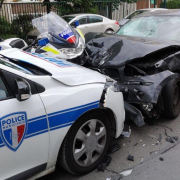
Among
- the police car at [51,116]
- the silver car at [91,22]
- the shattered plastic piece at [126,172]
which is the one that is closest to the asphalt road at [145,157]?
the shattered plastic piece at [126,172]

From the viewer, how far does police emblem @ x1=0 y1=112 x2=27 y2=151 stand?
7.71 ft

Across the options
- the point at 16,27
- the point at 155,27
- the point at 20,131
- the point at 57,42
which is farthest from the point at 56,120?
the point at 16,27

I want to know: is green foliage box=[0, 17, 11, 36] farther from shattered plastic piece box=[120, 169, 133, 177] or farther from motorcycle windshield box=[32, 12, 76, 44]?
shattered plastic piece box=[120, 169, 133, 177]

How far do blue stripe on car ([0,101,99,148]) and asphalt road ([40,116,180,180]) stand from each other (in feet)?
2.72

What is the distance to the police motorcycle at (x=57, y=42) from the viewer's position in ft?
14.8

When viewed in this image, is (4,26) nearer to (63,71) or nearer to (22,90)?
(63,71)

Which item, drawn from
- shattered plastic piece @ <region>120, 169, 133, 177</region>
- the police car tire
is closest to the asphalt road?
shattered plastic piece @ <region>120, 169, 133, 177</region>

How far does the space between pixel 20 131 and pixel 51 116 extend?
0.34 meters

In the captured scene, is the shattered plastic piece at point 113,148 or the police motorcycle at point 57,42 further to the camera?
the police motorcycle at point 57,42

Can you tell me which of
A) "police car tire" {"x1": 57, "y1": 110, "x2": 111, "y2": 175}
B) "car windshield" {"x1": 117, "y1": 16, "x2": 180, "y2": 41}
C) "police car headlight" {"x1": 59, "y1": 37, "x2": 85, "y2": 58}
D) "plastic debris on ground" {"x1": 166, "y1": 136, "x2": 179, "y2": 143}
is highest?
"car windshield" {"x1": 117, "y1": 16, "x2": 180, "y2": 41}

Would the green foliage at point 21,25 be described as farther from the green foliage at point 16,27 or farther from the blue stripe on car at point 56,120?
the blue stripe on car at point 56,120

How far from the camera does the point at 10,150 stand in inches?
94.6

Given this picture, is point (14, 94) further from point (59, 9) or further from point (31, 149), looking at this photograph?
point (59, 9)

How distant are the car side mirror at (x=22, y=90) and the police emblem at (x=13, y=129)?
149mm
